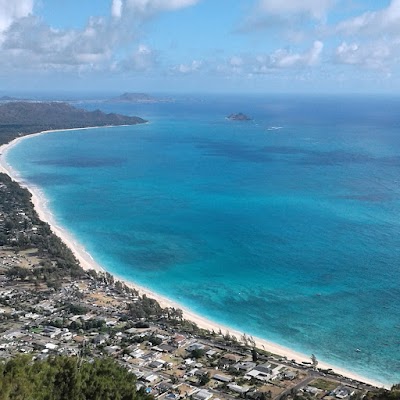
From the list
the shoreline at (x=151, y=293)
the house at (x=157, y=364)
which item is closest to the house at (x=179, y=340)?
the house at (x=157, y=364)

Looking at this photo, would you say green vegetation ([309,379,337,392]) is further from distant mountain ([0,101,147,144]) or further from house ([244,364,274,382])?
distant mountain ([0,101,147,144])

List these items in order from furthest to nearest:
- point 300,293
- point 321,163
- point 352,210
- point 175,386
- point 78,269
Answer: point 321,163, point 352,210, point 78,269, point 300,293, point 175,386

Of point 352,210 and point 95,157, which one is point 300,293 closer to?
point 352,210

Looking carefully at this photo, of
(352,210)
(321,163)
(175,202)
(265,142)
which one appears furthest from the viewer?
(265,142)

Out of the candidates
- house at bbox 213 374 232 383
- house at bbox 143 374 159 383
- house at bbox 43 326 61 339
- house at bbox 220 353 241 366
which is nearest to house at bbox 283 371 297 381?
house at bbox 220 353 241 366

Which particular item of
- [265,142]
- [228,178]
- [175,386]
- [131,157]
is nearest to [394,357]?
[175,386]

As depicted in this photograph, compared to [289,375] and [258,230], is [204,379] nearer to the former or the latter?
[289,375]
